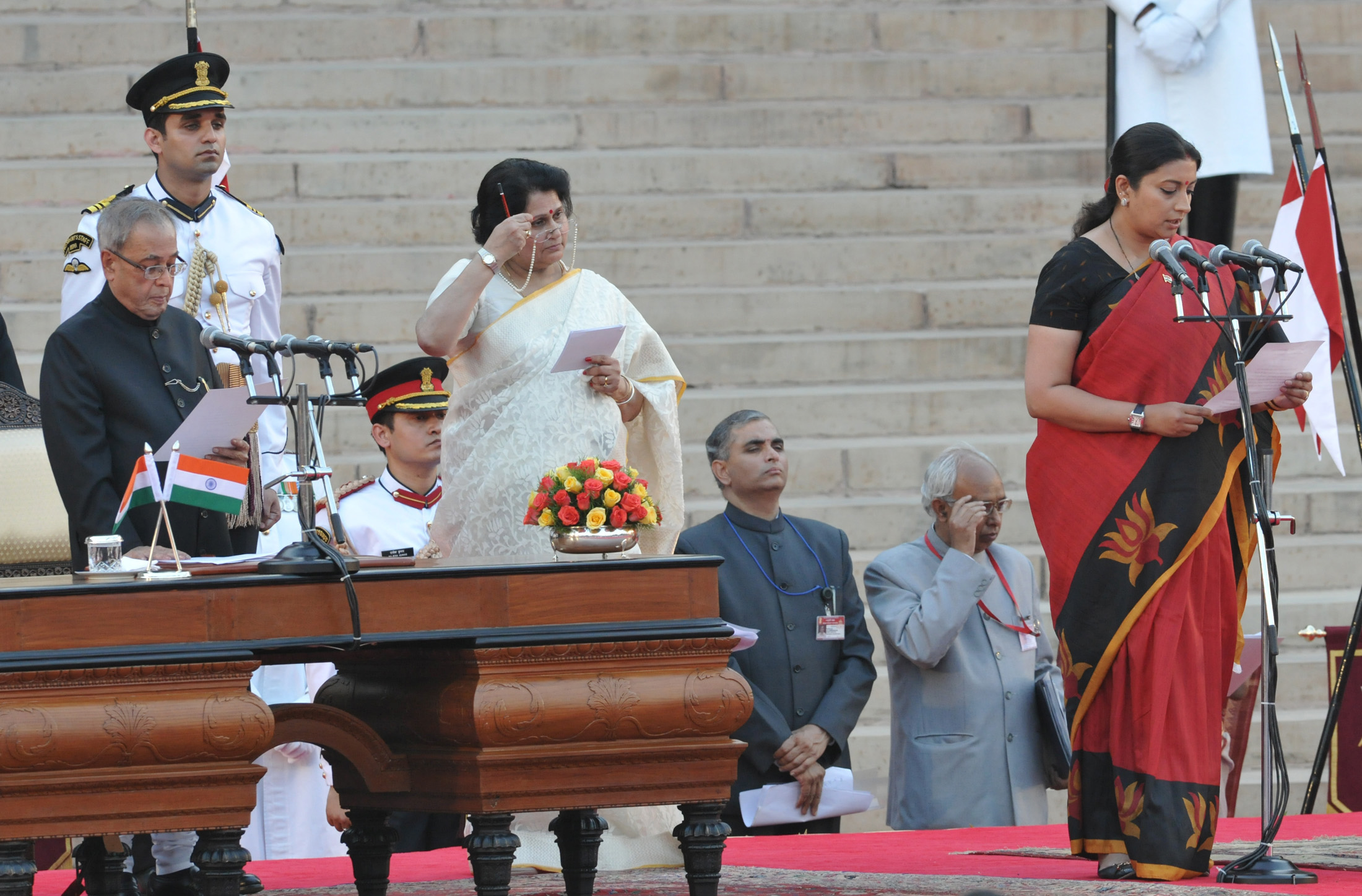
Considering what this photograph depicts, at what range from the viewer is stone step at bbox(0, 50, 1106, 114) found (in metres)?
9.83

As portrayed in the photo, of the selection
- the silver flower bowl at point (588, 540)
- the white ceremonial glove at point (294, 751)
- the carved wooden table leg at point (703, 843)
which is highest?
the silver flower bowl at point (588, 540)

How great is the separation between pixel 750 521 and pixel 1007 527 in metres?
2.11

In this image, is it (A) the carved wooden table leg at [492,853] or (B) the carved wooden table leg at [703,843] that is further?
(B) the carved wooden table leg at [703,843]

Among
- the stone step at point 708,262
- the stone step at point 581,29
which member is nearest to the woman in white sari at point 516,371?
the stone step at point 708,262

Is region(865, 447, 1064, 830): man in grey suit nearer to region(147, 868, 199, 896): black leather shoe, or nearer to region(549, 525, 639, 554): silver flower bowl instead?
region(549, 525, 639, 554): silver flower bowl

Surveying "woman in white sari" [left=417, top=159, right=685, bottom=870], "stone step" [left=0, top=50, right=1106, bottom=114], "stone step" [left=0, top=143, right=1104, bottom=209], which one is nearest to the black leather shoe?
"woman in white sari" [left=417, top=159, right=685, bottom=870]

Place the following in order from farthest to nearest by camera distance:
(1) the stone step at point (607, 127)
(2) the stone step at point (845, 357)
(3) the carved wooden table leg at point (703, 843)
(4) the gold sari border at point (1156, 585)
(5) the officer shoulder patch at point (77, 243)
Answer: (1) the stone step at point (607, 127)
(2) the stone step at point (845, 357)
(5) the officer shoulder patch at point (77, 243)
(4) the gold sari border at point (1156, 585)
(3) the carved wooden table leg at point (703, 843)

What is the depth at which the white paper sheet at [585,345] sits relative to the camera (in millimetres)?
4691

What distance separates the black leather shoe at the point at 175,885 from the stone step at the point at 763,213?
15.8 feet

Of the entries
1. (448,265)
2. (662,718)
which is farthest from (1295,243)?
(448,265)

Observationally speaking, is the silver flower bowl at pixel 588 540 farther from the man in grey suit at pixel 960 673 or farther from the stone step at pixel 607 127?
the stone step at pixel 607 127

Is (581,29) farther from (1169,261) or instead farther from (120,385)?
(1169,261)

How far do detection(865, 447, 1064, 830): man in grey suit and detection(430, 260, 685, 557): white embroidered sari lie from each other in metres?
1.17

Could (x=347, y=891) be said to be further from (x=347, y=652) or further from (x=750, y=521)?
(x=750, y=521)
